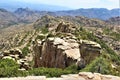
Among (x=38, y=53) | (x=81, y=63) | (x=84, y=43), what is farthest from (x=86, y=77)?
(x=38, y=53)

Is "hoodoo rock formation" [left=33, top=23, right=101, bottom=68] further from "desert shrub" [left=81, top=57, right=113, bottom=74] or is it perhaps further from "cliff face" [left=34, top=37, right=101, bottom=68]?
"desert shrub" [left=81, top=57, right=113, bottom=74]

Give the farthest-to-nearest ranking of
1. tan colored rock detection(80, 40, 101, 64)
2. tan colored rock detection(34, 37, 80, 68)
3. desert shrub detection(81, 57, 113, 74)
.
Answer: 1. tan colored rock detection(34, 37, 80, 68)
2. tan colored rock detection(80, 40, 101, 64)
3. desert shrub detection(81, 57, 113, 74)

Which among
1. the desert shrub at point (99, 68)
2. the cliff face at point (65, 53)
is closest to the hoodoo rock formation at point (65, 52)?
the cliff face at point (65, 53)

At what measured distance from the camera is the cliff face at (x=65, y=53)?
219 ft

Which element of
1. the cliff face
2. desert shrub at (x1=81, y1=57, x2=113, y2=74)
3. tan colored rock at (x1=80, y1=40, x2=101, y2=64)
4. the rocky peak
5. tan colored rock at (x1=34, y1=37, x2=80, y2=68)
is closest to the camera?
desert shrub at (x1=81, y1=57, x2=113, y2=74)

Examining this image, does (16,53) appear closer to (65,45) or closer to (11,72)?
(65,45)

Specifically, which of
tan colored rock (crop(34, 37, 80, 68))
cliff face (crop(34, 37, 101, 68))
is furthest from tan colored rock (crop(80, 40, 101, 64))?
tan colored rock (crop(34, 37, 80, 68))

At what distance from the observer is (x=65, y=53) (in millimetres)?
72500

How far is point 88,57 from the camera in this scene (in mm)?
66688

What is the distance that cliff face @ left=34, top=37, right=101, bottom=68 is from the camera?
6681cm

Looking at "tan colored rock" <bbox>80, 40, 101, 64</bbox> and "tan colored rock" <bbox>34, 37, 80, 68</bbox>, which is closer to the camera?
"tan colored rock" <bbox>80, 40, 101, 64</bbox>

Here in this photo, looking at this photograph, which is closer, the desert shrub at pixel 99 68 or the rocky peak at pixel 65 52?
the desert shrub at pixel 99 68

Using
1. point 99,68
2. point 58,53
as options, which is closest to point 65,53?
point 58,53

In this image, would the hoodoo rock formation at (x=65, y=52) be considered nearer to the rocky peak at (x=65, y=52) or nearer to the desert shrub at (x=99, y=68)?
the rocky peak at (x=65, y=52)
